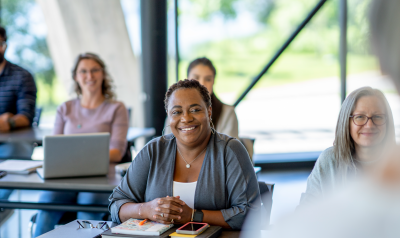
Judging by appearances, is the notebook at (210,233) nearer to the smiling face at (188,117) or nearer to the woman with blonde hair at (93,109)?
the smiling face at (188,117)

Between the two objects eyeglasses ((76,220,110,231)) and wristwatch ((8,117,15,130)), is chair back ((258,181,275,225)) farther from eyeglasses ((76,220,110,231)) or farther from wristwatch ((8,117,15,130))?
wristwatch ((8,117,15,130))

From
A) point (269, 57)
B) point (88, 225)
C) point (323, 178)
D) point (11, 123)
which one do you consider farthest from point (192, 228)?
point (269, 57)

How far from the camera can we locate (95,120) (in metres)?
3.18

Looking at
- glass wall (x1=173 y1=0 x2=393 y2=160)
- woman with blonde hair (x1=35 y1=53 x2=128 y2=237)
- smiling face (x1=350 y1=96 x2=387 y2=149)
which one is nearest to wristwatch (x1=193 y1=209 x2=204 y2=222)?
smiling face (x1=350 y1=96 x2=387 y2=149)

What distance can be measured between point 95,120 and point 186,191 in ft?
5.10

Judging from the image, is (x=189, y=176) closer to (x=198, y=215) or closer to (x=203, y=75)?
(x=198, y=215)

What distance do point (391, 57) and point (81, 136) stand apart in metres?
2.09

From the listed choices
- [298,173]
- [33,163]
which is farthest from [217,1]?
[33,163]

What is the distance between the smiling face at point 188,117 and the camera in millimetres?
1923

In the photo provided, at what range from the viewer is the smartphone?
59.6 inches

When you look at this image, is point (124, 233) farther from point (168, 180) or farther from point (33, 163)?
point (33, 163)

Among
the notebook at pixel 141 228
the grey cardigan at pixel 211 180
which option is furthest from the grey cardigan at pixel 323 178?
the notebook at pixel 141 228

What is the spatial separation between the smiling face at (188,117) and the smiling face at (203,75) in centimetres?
129

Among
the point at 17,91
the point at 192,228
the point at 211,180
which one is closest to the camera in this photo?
the point at 192,228
